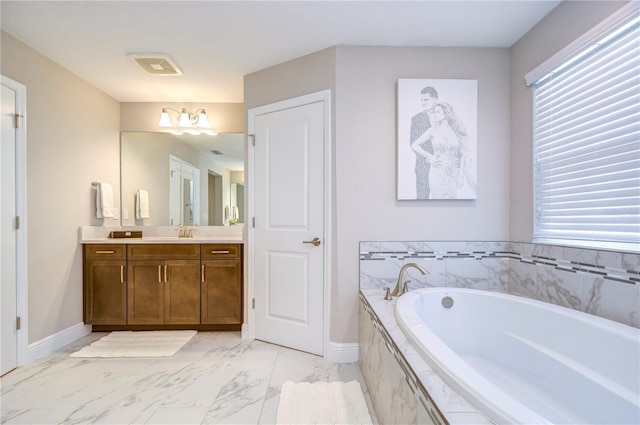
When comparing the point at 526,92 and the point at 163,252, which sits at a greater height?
the point at 526,92

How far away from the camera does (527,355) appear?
154 cm

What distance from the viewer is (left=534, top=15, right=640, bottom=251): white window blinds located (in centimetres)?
140

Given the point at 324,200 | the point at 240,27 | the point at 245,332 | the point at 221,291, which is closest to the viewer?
the point at 240,27

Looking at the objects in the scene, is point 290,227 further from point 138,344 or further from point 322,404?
point 138,344

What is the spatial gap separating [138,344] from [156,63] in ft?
7.50

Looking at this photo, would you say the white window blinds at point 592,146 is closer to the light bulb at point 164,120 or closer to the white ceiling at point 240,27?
the white ceiling at point 240,27

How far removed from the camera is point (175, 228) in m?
3.21

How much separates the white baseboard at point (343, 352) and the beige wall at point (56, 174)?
2196mm

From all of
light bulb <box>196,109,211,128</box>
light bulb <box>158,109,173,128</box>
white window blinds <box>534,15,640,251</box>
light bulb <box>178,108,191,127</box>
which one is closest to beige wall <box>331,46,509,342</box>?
white window blinds <box>534,15,640,251</box>

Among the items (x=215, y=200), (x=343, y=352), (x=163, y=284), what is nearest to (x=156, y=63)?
(x=215, y=200)

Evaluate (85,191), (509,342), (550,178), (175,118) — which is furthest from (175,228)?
(550,178)

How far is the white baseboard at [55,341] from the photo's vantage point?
219 cm

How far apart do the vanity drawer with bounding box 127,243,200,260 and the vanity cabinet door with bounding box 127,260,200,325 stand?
45 mm

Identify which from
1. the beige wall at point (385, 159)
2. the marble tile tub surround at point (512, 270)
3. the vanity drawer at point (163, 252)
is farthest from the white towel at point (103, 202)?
the marble tile tub surround at point (512, 270)
